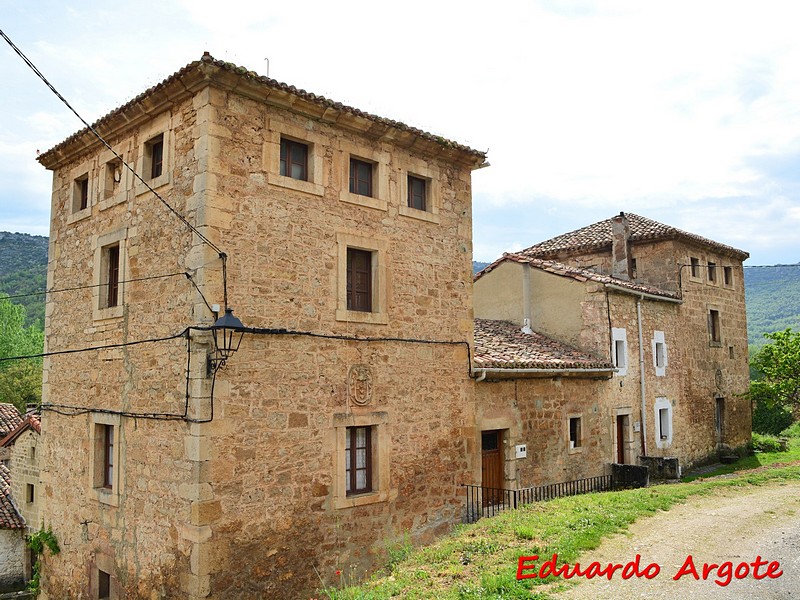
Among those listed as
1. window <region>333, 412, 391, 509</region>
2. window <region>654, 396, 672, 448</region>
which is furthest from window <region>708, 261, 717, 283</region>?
window <region>333, 412, 391, 509</region>

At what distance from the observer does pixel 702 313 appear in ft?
70.2

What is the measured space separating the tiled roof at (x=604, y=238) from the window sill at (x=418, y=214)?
1058 cm

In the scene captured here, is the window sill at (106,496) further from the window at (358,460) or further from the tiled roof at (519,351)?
the tiled roof at (519,351)

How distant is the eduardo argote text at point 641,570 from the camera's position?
7.76m

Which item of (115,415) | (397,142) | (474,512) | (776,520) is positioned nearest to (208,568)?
(115,415)

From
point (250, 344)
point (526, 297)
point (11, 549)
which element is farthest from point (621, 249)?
point (11, 549)

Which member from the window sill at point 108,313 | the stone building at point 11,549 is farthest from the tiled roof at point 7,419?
the window sill at point 108,313

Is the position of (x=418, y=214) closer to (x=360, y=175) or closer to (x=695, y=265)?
(x=360, y=175)

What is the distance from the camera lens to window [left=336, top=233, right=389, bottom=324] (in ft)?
34.4

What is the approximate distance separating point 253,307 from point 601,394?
406 inches

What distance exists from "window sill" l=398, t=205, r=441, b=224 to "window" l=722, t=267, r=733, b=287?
1557 centimetres

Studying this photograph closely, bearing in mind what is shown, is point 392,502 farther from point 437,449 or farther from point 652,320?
point 652,320

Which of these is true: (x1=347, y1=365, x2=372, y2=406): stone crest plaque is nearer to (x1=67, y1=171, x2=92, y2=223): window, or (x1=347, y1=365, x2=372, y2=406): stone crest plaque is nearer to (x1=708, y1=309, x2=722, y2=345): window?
(x1=67, y1=171, x2=92, y2=223): window

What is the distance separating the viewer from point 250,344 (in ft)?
30.3
